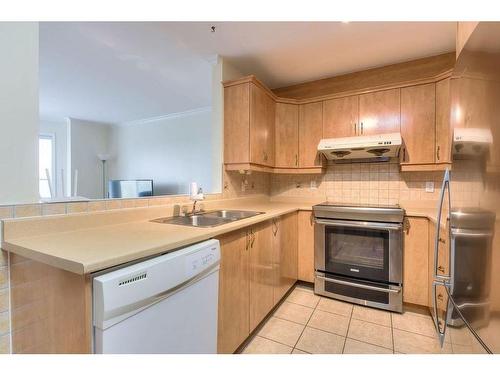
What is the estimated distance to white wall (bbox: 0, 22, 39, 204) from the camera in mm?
1000

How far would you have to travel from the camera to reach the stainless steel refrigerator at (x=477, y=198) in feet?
1.96

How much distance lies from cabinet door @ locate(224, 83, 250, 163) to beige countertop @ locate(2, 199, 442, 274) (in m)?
0.98

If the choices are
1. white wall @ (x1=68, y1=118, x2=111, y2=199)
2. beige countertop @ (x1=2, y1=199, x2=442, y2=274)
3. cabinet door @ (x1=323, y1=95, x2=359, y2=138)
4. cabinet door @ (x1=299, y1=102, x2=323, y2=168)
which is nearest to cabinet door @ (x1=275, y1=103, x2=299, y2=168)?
cabinet door @ (x1=299, y1=102, x2=323, y2=168)

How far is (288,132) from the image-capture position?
Result: 2.81 m

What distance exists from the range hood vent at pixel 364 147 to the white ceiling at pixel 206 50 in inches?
32.4

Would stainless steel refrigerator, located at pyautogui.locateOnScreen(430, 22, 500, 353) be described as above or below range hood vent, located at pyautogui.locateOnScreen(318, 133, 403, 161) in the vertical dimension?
below

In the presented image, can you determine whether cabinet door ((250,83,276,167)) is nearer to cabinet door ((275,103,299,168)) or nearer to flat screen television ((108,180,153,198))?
cabinet door ((275,103,299,168))

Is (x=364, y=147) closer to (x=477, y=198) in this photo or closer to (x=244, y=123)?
(x=244, y=123)

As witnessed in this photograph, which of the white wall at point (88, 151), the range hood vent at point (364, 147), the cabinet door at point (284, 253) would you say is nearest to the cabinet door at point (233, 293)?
the cabinet door at point (284, 253)

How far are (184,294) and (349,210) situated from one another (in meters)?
1.67

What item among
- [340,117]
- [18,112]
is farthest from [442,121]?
[18,112]

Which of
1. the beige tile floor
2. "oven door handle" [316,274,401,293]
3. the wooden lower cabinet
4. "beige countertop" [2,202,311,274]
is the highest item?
"beige countertop" [2,202,311,274]

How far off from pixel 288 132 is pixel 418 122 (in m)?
1.27
